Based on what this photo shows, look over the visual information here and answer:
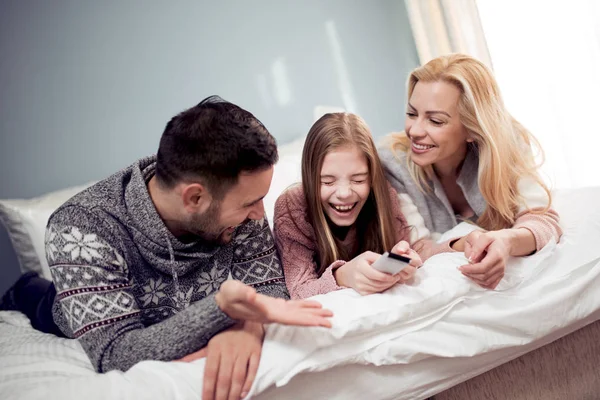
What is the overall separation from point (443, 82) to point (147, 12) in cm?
110

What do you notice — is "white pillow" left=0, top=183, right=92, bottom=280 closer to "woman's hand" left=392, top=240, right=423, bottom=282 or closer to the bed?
the bed

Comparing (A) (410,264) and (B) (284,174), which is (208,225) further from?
(B) (284,174)

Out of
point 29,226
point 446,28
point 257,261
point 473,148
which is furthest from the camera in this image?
point 446,28

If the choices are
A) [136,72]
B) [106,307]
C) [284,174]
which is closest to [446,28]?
[284,174]

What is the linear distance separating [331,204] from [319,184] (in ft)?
0.19

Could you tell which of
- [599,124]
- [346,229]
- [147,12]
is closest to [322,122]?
[346,229]

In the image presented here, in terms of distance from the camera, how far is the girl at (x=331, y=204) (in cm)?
134

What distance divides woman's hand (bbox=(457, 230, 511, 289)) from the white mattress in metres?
0.02

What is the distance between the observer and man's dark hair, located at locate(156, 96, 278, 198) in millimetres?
1051

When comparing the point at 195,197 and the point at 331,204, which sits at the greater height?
the point at 195,197

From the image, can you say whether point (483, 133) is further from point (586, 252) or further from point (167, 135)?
point (167, 135)

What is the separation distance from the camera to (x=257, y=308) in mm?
900

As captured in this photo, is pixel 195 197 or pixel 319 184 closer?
pixel 195 197

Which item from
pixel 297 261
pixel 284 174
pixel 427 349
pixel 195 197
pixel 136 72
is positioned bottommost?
pixel 427 349
